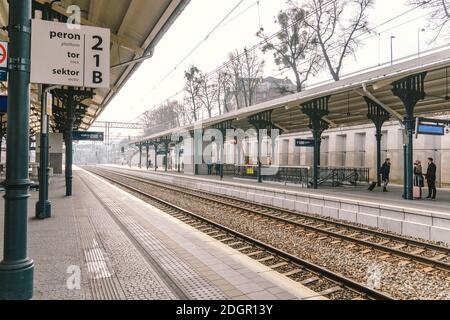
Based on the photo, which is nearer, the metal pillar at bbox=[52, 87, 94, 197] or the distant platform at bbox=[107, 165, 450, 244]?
the distant platform at bbox=[107, 165, 450, 244]

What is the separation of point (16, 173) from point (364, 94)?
12830 millimetres

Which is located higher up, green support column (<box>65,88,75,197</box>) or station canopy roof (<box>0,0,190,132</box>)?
station canopy roof (<box>0,0,190,132</box>)

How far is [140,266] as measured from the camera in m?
5.15

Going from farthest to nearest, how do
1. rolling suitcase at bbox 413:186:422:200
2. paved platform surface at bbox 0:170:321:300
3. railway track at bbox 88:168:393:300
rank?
rolling suitcase at bbox 413:186:422:200
railway track at bbox 88:168:393:300
paved platform surface at bbox 0:170:321:300

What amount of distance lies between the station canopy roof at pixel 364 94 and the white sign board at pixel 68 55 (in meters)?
8.84

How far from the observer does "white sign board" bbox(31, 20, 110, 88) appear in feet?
13.2

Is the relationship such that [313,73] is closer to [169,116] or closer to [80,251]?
[80,251]

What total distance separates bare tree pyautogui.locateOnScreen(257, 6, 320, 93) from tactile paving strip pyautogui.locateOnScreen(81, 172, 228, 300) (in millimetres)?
24092

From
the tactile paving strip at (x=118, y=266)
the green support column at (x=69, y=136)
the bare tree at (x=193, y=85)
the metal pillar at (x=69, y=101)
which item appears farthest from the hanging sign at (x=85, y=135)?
the bare tree at (x=193, y=85)

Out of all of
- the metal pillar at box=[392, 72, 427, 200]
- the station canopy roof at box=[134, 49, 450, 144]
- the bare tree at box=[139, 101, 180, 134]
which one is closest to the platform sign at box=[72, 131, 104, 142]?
the station canopy roof at box=[134, 49, 450, 144]

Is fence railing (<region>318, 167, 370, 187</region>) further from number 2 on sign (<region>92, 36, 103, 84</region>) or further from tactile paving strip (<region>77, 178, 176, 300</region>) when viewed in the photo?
number 2 on sign (<region>92, 36, 103, 84</region>)

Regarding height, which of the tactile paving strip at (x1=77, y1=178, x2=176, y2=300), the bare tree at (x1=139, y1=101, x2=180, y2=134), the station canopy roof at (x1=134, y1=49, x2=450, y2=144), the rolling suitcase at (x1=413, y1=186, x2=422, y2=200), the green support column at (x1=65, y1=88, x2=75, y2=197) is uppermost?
the bare tree at (x1=139, y1=101, x2=180, y2=134)

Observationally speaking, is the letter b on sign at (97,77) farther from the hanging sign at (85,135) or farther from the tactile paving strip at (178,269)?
the hanging sign at (85,135)

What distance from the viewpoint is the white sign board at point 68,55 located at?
4.03m
